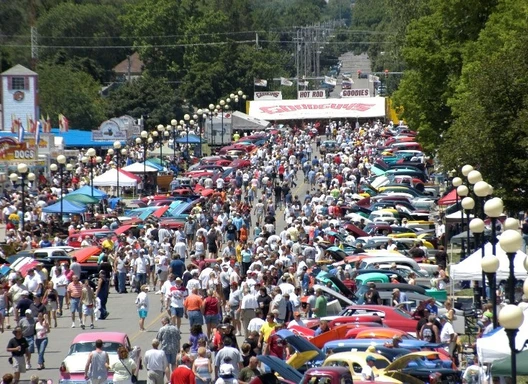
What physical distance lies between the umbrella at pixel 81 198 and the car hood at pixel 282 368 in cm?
2918

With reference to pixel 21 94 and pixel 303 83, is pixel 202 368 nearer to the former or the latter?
pixel 21 94

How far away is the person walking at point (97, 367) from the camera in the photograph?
20.8 metres

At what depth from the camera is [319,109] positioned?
321ft

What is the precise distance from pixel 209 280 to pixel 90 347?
6.57 metres

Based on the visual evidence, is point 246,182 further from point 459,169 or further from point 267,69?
point 267,69

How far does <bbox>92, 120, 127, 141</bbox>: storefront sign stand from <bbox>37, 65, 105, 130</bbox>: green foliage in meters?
23.1

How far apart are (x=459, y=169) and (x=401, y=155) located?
1235 inches

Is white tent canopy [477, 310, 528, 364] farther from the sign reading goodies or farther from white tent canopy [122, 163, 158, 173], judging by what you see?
the sign reading goodies

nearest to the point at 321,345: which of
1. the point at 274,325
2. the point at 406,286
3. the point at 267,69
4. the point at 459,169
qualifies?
the point at 274,325

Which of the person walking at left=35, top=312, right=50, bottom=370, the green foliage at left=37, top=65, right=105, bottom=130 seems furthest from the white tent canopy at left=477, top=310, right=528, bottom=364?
the green foliage at left=37, top=65, right=105, bottom=130

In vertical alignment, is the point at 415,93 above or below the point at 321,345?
above

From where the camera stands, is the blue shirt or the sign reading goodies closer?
the blue shirt

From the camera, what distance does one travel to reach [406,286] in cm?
2788

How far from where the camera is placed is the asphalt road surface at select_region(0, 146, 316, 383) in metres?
24.3
